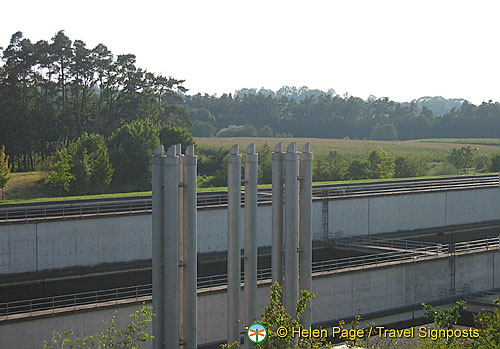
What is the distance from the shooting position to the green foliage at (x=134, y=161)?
184ft

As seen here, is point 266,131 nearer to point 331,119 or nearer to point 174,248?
point 331,119

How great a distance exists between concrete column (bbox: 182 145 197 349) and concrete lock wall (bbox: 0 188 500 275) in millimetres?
17831

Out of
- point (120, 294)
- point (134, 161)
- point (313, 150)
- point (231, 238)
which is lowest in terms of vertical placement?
point (120, 294)

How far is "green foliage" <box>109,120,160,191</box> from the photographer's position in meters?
55.9

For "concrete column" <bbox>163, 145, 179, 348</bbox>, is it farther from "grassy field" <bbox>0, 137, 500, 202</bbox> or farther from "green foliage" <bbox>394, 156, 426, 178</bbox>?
"green foliage" <bbox>394, 156, 426, 178</bbox>

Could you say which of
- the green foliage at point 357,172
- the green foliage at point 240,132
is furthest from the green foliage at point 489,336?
the green foliage at point 240,132

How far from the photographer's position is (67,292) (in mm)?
30578

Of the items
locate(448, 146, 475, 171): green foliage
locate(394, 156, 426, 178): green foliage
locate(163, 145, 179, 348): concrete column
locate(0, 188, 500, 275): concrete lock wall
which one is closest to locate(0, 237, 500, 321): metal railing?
locate(0, 188, 500, 275): concrete lock wall

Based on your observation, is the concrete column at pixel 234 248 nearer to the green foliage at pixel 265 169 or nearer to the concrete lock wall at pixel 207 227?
the concrete lock wall at pixel 207 227

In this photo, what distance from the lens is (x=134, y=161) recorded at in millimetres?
56562

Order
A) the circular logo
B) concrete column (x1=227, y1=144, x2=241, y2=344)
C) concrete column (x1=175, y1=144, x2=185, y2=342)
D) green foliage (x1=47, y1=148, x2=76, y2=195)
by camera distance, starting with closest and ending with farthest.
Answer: the circular logo → concrete column (x1=175, y1=144, x2=185, y2=342) → concrete column (x1=227, y1=144, x2=241, y2=344) → green foliage (x1=47, y1=148, x2=76, y2=195)

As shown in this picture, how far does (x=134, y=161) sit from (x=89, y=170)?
20.1 ft

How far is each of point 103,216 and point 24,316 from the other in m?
13.6

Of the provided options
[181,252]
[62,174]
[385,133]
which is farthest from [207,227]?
[385,133]
